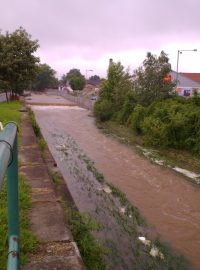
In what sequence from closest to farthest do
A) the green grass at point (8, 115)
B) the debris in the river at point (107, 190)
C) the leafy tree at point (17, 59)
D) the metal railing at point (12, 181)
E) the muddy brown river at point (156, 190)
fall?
the metal railing at point (12, 181) → the muddy brown river at point (156, 190) → the debris in the river at point (107, 190) → the green grass at point (8, 115) → the leafy tree at point (17, 59)

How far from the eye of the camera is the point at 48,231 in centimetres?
457

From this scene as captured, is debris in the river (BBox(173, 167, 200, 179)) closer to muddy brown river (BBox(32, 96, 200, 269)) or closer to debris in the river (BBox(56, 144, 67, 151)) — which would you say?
muddy brown river (BBox(32, 96, 200, 269))

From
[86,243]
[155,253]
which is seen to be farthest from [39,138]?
[86,243]

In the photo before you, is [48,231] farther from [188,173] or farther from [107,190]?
[188,173]

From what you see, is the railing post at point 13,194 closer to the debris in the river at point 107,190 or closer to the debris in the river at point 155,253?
the debris in the river at point 155,253

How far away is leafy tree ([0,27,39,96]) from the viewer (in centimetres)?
2655

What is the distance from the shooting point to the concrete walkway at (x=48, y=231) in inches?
150

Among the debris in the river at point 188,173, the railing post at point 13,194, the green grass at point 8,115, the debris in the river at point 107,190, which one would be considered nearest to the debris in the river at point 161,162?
the debris in the river at point 188,173

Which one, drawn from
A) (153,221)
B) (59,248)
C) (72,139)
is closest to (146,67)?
(72,139)

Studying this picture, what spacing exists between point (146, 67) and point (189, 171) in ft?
35.8

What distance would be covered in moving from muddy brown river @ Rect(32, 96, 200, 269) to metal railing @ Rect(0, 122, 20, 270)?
14.3ft

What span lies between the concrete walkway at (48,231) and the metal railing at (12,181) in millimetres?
1494

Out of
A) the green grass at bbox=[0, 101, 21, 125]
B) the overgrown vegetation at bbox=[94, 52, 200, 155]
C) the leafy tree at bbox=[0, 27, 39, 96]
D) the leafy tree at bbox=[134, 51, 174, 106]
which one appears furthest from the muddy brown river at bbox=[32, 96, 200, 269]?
the leafy tree at bbox=[0, 27, 39, 96]

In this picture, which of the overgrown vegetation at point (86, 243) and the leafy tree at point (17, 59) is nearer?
the overgrown vegetation at point (86, 243)
